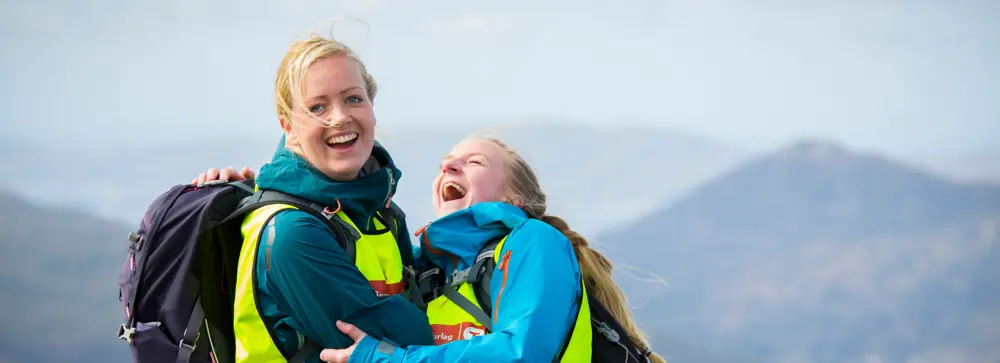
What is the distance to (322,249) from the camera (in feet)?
11.5

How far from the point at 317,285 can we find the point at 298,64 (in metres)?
0.94

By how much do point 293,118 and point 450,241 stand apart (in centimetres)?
91

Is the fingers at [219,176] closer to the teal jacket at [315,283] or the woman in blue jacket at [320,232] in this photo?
the woman in blue jacket at [320,232]

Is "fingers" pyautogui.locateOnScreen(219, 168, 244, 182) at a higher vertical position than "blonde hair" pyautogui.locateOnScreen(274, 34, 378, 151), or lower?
lower

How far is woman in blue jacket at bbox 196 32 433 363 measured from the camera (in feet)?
11.5

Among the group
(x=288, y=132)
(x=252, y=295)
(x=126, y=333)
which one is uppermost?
(x=288, y=132)

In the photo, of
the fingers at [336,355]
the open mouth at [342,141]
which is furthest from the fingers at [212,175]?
the fingers at [336,355]

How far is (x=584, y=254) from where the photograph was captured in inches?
184

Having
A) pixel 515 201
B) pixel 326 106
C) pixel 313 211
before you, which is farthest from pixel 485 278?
pixel 326 106

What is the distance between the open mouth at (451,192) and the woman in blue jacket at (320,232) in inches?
22.3

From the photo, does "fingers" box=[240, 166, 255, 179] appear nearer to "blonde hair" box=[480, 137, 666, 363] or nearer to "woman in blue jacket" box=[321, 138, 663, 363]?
"woman in blue jacket" box=[321, 138, 663, 363]

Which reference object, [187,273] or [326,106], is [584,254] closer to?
[326,106]

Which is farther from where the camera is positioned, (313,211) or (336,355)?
(313,211)

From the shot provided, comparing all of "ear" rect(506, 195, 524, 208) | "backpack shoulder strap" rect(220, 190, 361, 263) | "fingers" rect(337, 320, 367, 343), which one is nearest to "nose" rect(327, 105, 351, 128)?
"backpack shoulder strap" rect(220, 190, 361, 263)
